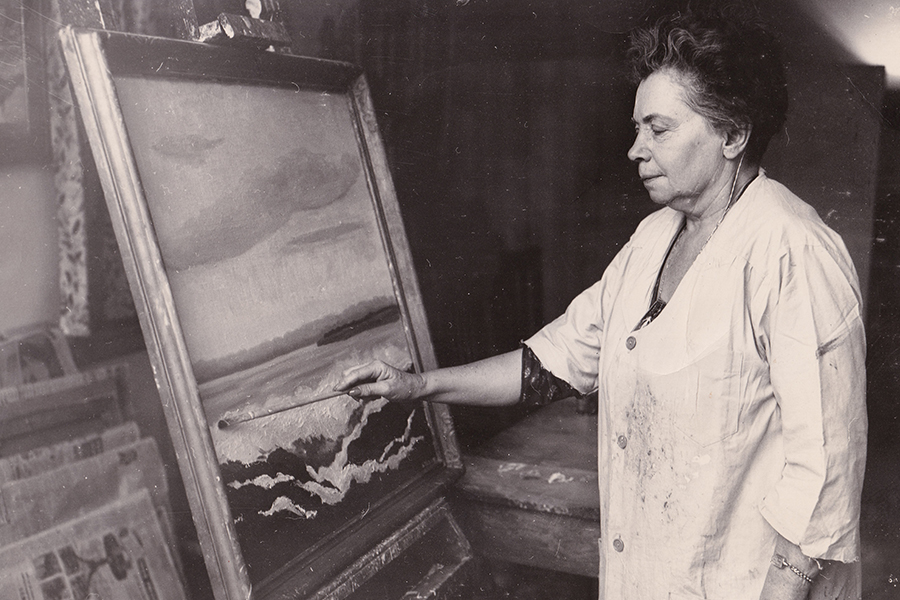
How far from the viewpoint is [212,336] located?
53.4 inches

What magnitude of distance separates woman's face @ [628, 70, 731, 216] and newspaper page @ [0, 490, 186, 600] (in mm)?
1206

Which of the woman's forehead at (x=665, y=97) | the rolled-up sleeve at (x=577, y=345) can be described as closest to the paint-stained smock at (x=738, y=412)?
the rolled-up sleeve at (x=577, y=345)

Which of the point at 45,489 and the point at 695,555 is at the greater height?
the point at 45,489

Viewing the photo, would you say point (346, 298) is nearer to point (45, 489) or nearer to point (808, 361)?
point (45, 489)

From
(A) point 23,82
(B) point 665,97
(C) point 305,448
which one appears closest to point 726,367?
(B) point 665,97

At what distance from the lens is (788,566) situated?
1.32m

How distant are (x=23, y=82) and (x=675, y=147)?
47.3 inches

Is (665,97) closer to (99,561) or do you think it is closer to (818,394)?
(818,394)

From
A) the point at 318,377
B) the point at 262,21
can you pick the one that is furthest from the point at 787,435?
the point at 262,21

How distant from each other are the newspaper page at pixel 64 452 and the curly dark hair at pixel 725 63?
1.26 m

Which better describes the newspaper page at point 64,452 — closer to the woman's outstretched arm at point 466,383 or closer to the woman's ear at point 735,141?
the woman's outstretched arm at point 466,383

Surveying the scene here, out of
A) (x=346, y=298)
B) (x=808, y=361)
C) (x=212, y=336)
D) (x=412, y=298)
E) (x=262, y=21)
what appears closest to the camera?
(x=808, y=361)

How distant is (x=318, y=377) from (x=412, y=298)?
16.4 inches

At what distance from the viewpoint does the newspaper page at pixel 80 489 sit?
123 centimetres
